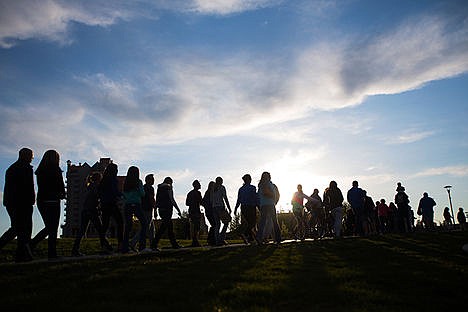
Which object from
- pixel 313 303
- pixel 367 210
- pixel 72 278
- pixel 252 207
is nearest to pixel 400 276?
pixel 313 303

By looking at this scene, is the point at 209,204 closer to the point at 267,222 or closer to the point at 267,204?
the point at 267,222

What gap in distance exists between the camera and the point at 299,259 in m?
9.23

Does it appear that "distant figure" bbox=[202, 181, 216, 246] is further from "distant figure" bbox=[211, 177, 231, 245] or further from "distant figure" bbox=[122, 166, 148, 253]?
"distant figure" bbox=[122, 166, 148, 253]

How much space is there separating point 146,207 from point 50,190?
430 cm

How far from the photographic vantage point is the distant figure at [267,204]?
14.2 m

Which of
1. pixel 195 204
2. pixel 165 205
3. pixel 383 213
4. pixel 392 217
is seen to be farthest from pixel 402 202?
pixel 165 205

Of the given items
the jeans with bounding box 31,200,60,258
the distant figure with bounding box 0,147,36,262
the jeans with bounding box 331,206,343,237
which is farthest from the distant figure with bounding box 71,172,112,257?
the jeans with bounding box 331,206,343,237

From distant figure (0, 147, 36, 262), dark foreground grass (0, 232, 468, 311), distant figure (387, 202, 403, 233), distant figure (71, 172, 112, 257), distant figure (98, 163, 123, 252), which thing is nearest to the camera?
dark foreground grass (0, 232, 468, 311)

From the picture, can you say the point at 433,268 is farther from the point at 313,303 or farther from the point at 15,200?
the point at 15,200

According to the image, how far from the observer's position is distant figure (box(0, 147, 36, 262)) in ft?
30.3

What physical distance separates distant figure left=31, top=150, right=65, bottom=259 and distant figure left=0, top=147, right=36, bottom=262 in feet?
0.58

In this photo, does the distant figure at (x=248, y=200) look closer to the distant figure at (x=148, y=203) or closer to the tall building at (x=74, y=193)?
the distant figure at (x=148, y=203)

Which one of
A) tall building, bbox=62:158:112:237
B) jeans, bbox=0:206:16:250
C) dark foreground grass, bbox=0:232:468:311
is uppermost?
tall building, bbox=62:158:112:237

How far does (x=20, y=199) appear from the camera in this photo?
30.3 ft
